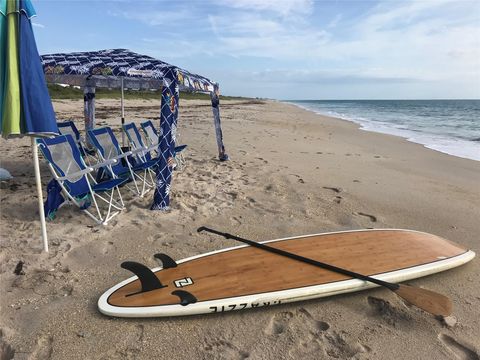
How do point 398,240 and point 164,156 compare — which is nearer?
point 398,240

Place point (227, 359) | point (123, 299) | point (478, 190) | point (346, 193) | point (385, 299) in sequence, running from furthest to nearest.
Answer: point (478, 190)
point (346, 193)
point (385, 299)
point (123, 299)
point (227, 359)

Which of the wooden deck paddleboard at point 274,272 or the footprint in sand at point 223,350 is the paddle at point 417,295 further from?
the footprint in sand at point 223,350

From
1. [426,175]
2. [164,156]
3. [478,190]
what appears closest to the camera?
[164,156]

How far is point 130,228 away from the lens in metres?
4.20

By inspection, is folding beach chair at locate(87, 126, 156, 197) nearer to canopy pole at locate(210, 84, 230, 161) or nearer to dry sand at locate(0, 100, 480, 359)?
dry sand at locate(0, 100, 480, 359)

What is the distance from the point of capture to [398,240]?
3787 millimetres

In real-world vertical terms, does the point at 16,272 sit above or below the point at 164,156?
below

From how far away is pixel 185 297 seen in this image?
271 cm

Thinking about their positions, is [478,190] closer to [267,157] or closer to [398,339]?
[267,157]

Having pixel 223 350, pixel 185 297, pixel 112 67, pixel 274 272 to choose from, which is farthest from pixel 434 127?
pixel 223 350


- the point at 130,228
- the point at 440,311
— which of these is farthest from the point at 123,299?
the point at 440,311

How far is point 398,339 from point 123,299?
1.96 m

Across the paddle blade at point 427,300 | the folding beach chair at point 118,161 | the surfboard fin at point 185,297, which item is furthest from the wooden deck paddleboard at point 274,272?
the folding beach chair at point 118,161

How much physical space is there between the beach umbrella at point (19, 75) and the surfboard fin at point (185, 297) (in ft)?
5.79
